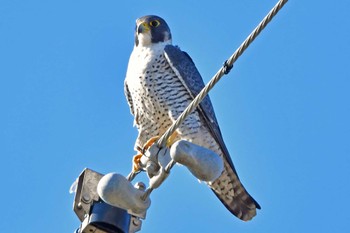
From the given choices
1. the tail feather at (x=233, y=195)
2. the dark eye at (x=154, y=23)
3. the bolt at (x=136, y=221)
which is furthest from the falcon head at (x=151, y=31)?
the bolt at (x=136, y=221)

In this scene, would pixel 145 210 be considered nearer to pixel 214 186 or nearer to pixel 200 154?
pixel 200 154

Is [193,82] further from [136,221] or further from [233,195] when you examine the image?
[136,221]

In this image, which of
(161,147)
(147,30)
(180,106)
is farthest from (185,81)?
(161,147)

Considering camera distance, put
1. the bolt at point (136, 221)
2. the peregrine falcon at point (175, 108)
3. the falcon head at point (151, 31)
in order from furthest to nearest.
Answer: the falcon head at point (151, 31) → the peregrine falcon at point (175, 108) → the bolt at point (136, 221)

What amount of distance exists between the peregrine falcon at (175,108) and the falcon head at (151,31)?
0.23 meters

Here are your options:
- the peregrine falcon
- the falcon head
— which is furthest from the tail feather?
the falcon head

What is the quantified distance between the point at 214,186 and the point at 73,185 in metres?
3.56

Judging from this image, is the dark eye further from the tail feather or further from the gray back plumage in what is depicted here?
the tail feather

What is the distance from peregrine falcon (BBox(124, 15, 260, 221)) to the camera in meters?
8.48

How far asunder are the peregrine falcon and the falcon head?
0.23 meters

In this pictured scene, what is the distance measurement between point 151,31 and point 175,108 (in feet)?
4.20

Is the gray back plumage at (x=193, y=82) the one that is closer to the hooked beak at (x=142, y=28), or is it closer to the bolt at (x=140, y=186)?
the hooked beak at (x=142, y=28)

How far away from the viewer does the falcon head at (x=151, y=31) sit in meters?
9.30

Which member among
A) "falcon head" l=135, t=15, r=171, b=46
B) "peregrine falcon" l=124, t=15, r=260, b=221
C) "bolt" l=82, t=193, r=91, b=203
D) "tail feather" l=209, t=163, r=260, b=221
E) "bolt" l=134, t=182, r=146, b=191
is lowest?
"bolt" l=82, t=193, r=91, b=203
